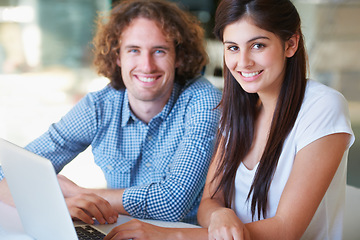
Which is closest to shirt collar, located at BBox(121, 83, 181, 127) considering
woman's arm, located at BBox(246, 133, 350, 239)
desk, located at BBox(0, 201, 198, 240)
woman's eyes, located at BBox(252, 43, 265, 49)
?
desk, located at BBox(0, 201, 198, 240)

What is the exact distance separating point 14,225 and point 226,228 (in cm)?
67

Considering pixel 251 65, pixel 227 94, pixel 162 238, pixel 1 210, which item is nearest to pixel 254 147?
pixel 227 94

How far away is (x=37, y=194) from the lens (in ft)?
3.53

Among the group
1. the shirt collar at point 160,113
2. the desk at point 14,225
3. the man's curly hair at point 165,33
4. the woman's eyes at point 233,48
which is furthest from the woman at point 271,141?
the man's curly hair at point 165,33

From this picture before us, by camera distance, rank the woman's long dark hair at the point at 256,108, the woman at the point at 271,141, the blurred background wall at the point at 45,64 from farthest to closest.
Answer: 1. the blurred background wall at the point at 45,64
2. the woman's long dark hair at the point at 256,108
3. the woman at the point at 271,141

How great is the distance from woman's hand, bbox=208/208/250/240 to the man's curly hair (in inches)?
41.0

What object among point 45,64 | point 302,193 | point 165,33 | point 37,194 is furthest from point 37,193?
point 45,64

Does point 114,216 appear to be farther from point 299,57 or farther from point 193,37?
point 193,37

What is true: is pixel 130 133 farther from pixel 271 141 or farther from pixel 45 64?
pixel 45 64

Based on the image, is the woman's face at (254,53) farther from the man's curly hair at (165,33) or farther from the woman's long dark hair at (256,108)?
the man's curly hair at (165,33)

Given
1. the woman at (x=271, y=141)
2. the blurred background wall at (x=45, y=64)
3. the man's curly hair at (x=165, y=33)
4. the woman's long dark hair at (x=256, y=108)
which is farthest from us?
the blurred background wall at (x=45, y=64)

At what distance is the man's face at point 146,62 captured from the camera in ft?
6.64

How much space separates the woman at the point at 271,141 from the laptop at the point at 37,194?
0.21 metres

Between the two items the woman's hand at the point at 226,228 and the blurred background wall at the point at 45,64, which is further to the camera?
the blurred background wall at the point at 45,64
